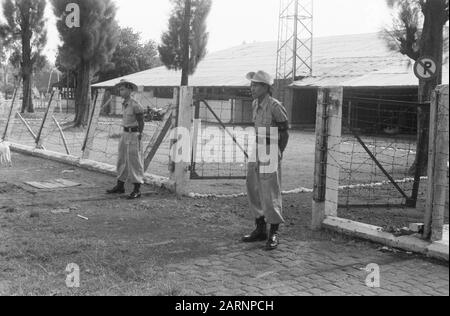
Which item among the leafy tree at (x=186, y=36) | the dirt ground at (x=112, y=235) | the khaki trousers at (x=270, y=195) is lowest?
the dirt ground at (x=112, y=235)

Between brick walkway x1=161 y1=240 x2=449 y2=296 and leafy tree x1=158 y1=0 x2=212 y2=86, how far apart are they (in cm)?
1784

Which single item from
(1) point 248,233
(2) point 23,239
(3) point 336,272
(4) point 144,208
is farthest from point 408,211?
(2) point 23,239

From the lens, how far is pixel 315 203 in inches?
262

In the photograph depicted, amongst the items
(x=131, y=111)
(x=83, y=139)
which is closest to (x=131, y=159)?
(x=131, y=111)

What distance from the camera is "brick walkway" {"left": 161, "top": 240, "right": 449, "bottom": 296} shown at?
449 cm

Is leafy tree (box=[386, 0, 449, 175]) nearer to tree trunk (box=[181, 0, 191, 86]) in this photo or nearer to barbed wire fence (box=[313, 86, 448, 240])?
barbed wire fence (box=[313, 86, 448, 240])

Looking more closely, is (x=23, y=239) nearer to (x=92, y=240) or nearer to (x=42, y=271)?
(x=92, y=240)

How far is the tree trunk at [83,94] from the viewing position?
80.8 ft

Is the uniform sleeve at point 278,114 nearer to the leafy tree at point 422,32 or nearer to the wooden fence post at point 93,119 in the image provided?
the leafy tree at point 422,32

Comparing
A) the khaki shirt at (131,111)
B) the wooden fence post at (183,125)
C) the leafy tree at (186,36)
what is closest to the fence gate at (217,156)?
the wooden fence post at (183,125)

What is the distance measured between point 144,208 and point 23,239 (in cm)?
216

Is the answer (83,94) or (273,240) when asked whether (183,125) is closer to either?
(273,240)

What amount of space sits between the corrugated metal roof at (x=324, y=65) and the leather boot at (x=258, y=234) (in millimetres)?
15009

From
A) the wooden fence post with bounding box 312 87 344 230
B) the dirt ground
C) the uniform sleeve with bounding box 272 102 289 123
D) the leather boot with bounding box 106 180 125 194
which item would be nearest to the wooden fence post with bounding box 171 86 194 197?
the dirt ground
